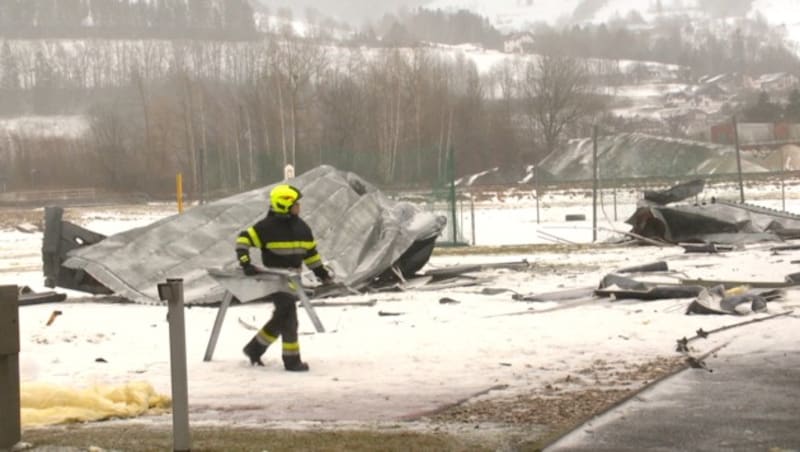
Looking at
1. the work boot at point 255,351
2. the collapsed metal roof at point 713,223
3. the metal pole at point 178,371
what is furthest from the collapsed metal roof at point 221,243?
the metal pole at point 178,371

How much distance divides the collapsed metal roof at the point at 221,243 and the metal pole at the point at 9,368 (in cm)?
1021

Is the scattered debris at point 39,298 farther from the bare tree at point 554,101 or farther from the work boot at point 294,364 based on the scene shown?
the bare tree at point 554,101

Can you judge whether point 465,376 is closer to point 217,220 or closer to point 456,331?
point 456,331

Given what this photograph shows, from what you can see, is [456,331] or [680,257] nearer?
[456,331]

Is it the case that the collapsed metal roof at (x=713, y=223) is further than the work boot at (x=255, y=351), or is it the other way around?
the collapsed metal roof at (x=713, y=223)

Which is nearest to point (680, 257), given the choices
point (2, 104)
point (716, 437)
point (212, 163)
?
point (716, 437)

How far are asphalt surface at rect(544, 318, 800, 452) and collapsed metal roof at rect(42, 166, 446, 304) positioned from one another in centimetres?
917

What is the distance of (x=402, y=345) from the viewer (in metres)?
13.4

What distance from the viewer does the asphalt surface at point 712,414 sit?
7675mm

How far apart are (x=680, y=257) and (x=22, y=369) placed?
42.9 feet

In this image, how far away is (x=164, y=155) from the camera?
99.4 metres

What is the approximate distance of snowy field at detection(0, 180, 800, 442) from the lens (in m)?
10.2

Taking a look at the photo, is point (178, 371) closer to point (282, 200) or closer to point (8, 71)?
point (282, 200)

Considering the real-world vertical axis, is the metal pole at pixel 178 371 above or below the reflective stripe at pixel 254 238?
below
